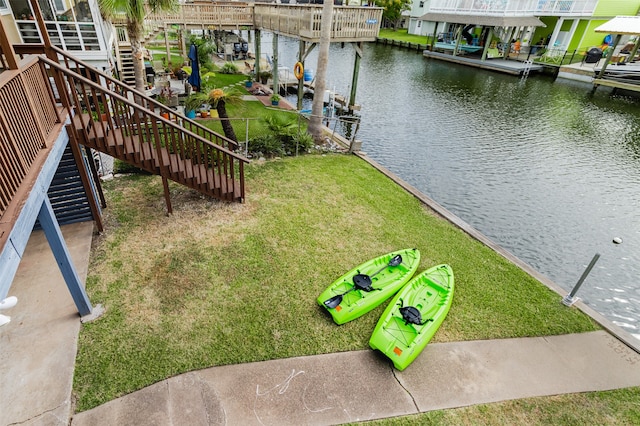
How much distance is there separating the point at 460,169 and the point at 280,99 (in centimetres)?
1032

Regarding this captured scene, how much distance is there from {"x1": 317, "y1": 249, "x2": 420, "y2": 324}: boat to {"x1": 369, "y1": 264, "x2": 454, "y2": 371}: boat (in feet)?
0.81

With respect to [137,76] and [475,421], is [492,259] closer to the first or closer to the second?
[475,421]

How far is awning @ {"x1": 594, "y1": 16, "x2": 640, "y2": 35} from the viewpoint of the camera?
2457 centimetres

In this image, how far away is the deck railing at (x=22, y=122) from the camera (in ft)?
12.5

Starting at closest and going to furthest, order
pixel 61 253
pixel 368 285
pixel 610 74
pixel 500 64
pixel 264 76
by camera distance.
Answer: pixel 61 253
pixel 368 285
pixel 264 76
pixel 610 74
pixel 500 64

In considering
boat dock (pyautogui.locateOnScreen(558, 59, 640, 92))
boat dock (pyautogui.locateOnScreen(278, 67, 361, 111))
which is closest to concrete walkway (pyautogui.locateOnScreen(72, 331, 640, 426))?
boat dock (pyautogui.locateOnScreen(278, 67, 361, 111))

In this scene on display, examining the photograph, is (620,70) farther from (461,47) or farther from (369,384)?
(369,384)

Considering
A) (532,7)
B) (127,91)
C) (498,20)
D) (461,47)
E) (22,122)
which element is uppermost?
(532,7)

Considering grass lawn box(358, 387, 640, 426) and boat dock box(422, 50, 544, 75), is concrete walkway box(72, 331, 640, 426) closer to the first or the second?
grass lawn box(358, 387, 640, 426)

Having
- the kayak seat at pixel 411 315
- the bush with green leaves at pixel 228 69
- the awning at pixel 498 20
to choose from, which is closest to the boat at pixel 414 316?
the kayak seat at pixel 411 315

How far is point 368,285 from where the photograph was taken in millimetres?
6742

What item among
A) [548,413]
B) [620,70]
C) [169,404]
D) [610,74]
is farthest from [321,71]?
[620,70]

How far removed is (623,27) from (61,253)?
1422 inches

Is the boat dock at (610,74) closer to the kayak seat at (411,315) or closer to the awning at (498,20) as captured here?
the awning at (498,20)
